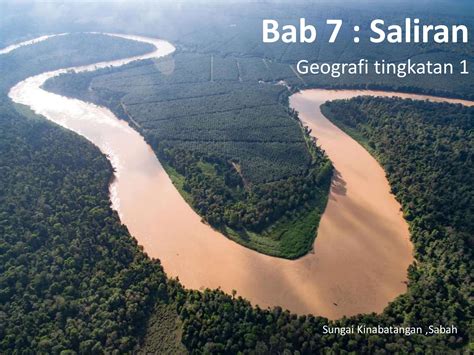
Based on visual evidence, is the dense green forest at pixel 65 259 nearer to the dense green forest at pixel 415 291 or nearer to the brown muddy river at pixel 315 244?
the brown muddy river at pixel 315 244

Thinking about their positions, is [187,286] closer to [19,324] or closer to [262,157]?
[19,324]

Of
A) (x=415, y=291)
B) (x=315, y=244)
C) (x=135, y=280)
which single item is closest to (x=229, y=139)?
Result: (x=315, y=244)

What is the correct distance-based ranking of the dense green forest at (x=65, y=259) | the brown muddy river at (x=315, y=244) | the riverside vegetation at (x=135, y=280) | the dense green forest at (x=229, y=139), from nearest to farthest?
the riverside vegetation at (x=135, y=280), the dense green forest at (x=65, y=259), the brown muddy river at (x=315, y=244), the dense green forest at (x=229, y=139)

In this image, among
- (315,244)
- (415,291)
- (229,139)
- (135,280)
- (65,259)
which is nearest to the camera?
(415,291)

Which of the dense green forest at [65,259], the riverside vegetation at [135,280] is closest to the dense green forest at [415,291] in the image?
the riverside vegetation at [135,280]

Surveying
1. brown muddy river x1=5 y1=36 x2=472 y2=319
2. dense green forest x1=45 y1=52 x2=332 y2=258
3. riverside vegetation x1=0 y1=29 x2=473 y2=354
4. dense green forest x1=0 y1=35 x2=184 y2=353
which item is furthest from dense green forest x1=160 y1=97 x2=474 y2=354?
dense green forest x1=45 y1=52 x2=332 y2=258

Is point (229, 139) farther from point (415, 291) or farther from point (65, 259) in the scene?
point (415, 291)
